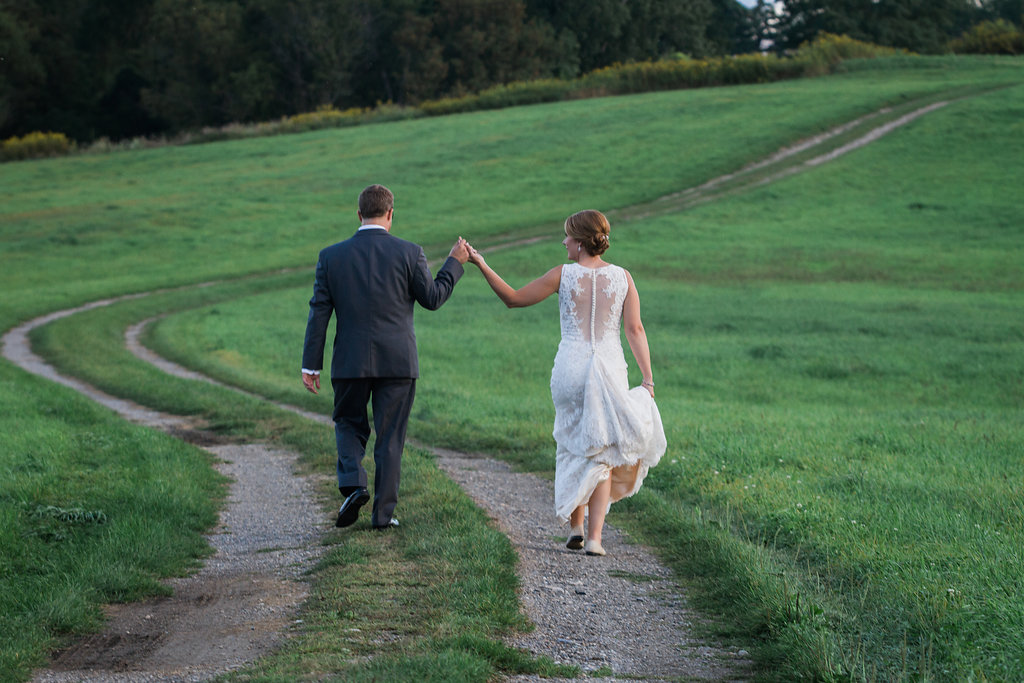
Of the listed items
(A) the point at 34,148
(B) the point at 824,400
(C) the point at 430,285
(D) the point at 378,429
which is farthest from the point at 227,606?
(A) the point at 34,148

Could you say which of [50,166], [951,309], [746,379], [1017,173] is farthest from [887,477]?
[50,166]

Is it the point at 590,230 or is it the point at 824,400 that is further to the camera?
the point at 824,400

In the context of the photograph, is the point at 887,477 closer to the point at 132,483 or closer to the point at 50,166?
the point at 132,483

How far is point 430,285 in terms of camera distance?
7508 millimetres

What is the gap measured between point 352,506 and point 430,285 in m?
1.80

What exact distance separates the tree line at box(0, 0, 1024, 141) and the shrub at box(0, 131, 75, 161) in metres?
9.87

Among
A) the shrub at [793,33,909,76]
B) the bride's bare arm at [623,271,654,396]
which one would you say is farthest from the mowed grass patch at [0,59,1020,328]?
the bride's bare arm at [623,271,654,396]

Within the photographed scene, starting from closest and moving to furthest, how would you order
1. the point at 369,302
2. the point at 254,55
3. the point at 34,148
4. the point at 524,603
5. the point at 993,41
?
the point at 524,603, the point at 369,302, the point at 34,148, the point at 993,41, the point at 254,55

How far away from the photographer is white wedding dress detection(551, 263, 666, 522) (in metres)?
7.10

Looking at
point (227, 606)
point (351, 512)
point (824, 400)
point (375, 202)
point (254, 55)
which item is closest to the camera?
point (227, 606)

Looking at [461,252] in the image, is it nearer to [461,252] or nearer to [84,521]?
[461,252]

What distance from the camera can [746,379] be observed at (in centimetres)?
1762

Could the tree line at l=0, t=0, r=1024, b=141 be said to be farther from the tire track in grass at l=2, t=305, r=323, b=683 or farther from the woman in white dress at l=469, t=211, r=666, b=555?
the woman in white dress at l=469, t=211, r=666, b=555

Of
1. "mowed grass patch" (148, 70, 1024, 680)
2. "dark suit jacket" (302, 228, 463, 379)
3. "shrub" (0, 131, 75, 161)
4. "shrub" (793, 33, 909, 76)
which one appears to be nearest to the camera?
"mowed grass patch" (148, 70, 1024, 680)
